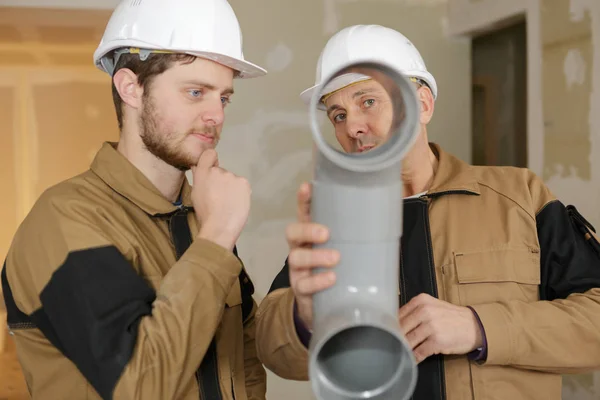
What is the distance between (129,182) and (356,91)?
61 centimetres

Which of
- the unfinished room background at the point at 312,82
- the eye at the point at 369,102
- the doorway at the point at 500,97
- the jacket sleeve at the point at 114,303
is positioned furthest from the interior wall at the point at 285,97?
the jacket sleeve at the point at 114,303

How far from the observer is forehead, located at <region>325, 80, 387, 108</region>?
5.39 feet

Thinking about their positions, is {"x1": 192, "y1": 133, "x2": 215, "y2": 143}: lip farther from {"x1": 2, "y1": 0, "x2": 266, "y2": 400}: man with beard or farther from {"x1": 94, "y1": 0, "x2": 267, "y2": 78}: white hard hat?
{"x1": 94, "y1": 0, "x2": 267, "y2": 78}: white hard hat

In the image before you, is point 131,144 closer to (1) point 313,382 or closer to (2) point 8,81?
(1) point 313,382

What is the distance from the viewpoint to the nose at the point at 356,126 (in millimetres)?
1642

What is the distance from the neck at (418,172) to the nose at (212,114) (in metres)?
0.50

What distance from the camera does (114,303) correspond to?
1182 mm

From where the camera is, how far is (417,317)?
1.36 m

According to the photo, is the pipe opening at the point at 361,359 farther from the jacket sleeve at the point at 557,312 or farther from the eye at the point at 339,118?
the eye at the point at 339,118

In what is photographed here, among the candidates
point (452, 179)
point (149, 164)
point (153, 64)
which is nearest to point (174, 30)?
point (153, 64)

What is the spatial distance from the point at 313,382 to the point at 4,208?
17.2ft

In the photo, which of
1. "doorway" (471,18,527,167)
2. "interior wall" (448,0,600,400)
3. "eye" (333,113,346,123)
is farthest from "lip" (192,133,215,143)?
"doorway" (471,18,527,167)

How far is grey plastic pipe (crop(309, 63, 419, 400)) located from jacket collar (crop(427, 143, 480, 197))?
75cm

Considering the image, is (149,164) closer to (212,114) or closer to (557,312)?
(212,114)
